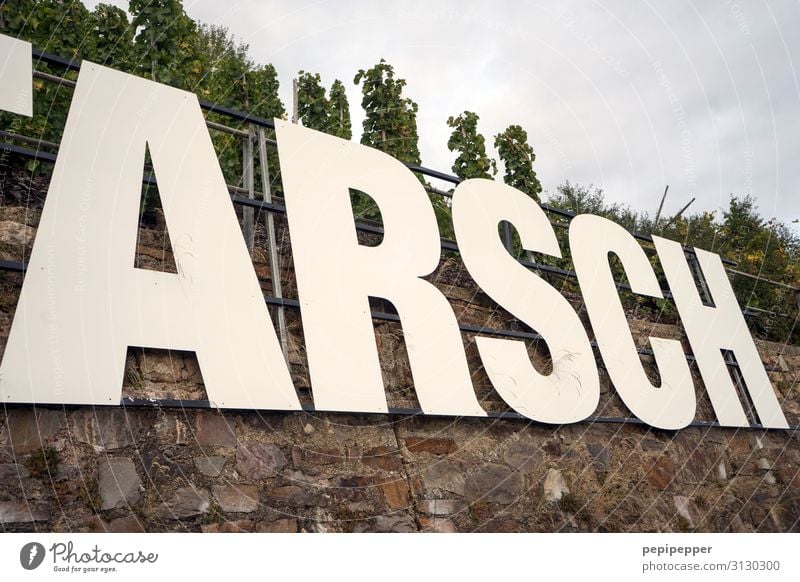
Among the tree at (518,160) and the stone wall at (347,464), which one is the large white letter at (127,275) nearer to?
the stone wall at (347,464)

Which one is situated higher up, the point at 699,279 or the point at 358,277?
the point at 699,279

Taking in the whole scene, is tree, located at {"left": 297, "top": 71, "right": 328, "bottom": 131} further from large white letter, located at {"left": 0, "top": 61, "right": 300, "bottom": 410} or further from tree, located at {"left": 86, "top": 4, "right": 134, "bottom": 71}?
large white letter, located at {"left": 0, "top": 61, "right": 300, "bottom": 410}

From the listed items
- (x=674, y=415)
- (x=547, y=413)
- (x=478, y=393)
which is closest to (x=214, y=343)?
(x=478, y=393)

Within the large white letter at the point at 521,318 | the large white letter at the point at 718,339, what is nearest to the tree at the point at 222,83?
the large white letter at the point at 521,318

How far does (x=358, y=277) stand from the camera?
400cm

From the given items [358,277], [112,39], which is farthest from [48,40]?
[358,277]

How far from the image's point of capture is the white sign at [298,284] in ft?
9.89

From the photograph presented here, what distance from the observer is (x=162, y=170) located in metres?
3.51

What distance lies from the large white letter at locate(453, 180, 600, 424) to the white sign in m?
0.01

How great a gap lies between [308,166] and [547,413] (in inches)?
78.3

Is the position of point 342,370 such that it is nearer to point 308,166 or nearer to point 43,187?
point 308,166

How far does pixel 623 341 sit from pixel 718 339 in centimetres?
119

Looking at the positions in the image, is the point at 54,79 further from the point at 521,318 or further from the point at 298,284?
the point at 521,318

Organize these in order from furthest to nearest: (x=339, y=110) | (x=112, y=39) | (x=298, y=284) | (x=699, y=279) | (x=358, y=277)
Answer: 1. (x=699, y=279)
2. (x=339, y=110)
3. (x=112, y=39)
4. (x=358, y=277)
5. (x=298, y=284)
